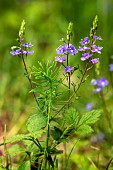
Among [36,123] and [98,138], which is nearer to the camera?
[36,123]

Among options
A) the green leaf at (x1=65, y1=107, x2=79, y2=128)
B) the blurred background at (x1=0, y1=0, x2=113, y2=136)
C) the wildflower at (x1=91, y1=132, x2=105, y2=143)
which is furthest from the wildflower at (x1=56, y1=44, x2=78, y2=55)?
the blurred background at (x1=0, y1=0, x2=113, y2=136)

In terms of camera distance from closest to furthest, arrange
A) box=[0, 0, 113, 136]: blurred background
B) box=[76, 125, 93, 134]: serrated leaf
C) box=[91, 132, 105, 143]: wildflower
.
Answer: box=[76, 125, 93, 134]: serrated leaf, box=[91, 132, 105, 143]: wildflower, box=[0, 0, 113, 136]: blurred background

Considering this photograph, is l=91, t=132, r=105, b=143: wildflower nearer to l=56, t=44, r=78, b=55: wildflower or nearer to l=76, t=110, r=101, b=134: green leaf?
l=76, t=110, r=101, b=134: green leaf

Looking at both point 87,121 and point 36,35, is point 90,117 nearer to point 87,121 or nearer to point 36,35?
point 87,121

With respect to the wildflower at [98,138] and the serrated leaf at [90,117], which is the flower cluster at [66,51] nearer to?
the serrated leaf at [90,117]

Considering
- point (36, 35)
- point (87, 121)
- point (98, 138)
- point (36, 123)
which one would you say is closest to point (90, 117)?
point (87, 121)

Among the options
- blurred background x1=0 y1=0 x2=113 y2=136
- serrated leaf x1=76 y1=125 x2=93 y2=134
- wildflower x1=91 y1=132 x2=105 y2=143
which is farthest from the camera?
blurred background x1=0 y1=0 x2=113 y2=136

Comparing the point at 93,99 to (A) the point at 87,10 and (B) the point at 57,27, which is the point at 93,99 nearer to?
(B) the point at 57,27

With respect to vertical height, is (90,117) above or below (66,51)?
below

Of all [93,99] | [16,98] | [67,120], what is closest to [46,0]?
[16,98]
